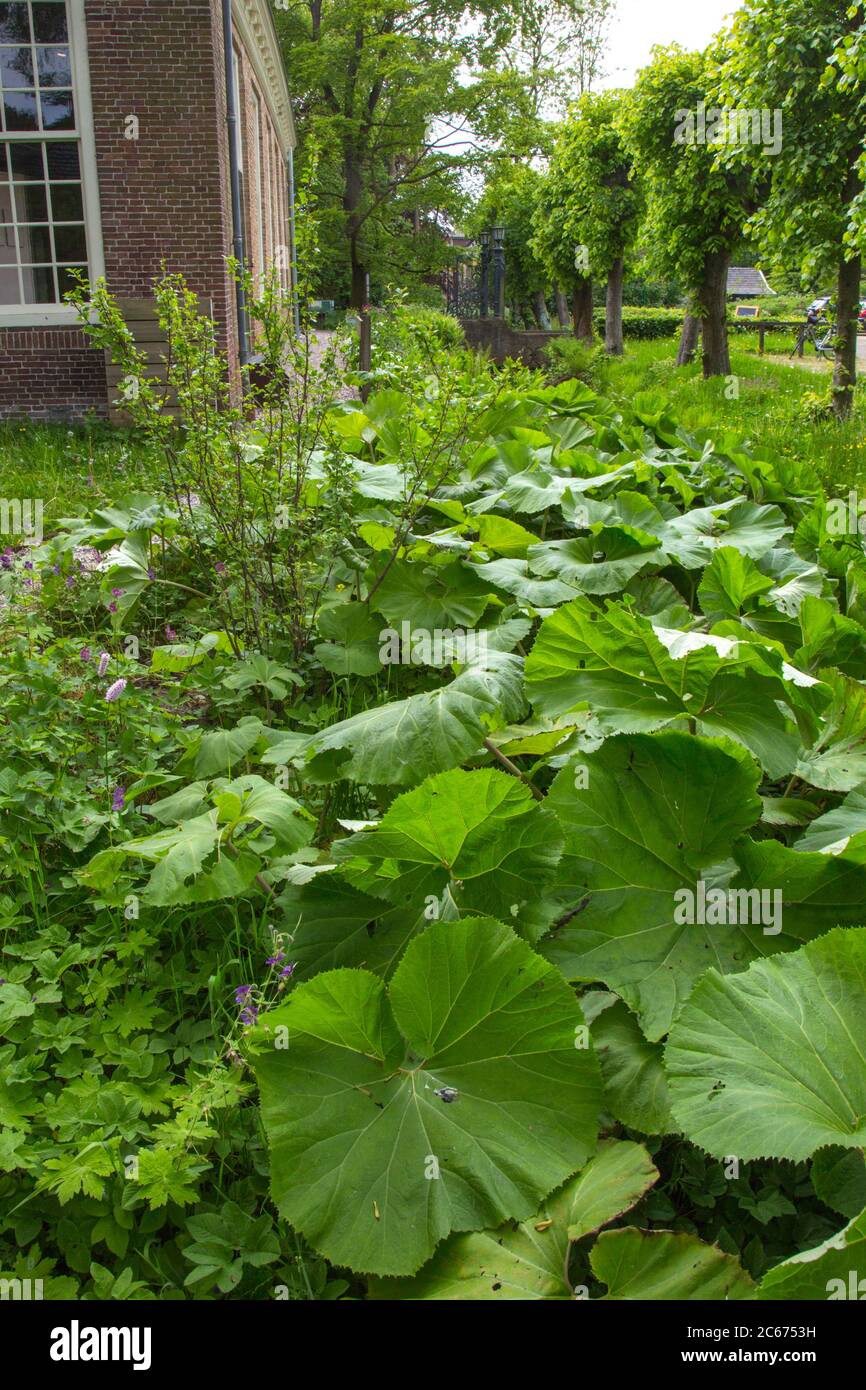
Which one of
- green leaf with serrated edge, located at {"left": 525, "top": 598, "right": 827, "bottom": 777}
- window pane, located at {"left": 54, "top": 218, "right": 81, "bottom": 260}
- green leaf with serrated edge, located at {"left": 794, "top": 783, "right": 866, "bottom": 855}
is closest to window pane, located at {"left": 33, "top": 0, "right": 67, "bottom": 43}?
window pane, located at {"left": 54, "top": 218, "right": 81, "bottom": 260}

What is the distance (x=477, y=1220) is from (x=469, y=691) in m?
1.01

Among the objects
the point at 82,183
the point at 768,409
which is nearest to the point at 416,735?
the point at 768,409

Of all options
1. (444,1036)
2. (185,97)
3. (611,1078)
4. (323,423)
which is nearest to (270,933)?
(444,1036)

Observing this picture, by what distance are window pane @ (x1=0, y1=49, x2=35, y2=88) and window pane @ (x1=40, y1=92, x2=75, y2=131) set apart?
23cm

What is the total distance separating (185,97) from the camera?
1000cm

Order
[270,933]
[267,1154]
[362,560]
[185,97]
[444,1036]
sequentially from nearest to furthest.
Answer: [444,1036] → [267,1154] → [270,933] → [362,560] → [185,97]

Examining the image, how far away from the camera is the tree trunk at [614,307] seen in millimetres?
18469

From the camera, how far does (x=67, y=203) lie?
10.5 meters

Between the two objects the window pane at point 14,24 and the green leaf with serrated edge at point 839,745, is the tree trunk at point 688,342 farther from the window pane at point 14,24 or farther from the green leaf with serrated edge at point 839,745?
the green leaf with serrated edge at point 839,745

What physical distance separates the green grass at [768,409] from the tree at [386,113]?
6.32 metres

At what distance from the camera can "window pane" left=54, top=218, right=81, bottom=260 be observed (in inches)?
414

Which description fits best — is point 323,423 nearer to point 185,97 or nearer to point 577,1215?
point 577,1215

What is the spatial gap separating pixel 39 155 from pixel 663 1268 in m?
11.7

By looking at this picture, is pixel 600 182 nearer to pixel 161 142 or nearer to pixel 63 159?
pixel 161 142
